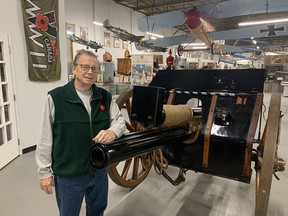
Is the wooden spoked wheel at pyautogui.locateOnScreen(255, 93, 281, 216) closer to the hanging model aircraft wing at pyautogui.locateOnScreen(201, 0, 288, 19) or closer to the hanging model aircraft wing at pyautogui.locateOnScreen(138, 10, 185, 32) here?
the hanging model aircraft wing at pyautogui.locateOnScreen(201, 0, 288, 19)

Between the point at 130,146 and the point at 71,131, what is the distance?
1.18 ft

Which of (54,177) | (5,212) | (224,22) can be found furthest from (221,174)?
(224,22)

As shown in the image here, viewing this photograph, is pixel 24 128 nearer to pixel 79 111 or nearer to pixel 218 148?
pixel 79 111

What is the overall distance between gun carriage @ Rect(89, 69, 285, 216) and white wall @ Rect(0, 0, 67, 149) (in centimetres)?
219

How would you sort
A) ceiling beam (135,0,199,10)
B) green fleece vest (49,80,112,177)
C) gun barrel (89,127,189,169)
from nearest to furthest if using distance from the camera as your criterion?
gun barrel (89,127,189,169), green fleece vest (49,80,112,177), ceiling beam (135,0,199,10)

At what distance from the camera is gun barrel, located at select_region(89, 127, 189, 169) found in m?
1.18

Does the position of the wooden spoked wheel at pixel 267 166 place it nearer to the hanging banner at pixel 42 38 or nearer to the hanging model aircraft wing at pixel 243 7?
the hanging banner at pixel 42 38

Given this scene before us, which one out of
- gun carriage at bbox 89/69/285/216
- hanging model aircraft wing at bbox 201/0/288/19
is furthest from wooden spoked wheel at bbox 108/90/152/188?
hanging model aircraft wing at bbox 201/0/288/19

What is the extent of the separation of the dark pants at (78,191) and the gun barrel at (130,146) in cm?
28

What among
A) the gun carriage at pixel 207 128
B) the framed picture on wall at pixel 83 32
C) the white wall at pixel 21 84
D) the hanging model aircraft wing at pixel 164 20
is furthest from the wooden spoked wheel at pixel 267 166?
the framed picture on wall at pixel 83 32

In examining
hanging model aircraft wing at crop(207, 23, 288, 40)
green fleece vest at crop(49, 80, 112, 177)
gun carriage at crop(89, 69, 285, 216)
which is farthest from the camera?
hanging model aircraft wing at crop(207, 23, 288, 40)

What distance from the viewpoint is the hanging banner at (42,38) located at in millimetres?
3660

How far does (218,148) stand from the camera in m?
2.05

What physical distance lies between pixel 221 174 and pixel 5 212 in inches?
84.8
